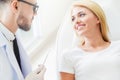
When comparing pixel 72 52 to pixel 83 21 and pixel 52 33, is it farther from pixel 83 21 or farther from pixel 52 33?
pixel 52 33

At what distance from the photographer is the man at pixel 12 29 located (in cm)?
97

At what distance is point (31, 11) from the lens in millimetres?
1060

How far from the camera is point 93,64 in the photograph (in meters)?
1.10

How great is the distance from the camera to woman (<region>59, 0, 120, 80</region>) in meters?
1.10

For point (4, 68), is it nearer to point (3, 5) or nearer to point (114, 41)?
point (3, 5)

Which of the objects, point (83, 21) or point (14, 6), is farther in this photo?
point (83, 21)

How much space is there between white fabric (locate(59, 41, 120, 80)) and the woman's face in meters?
0.10

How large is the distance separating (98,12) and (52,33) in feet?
1.09

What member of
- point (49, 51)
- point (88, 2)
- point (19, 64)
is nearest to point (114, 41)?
point (88, 2)

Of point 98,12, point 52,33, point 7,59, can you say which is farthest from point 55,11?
point 7,59

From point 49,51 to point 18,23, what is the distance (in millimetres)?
363

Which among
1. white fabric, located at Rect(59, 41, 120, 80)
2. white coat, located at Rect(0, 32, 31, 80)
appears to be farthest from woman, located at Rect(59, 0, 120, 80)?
white coat, located at Rect(0, 32, 31, 80)

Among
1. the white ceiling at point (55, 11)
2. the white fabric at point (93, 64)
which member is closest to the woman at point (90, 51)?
the white fabric at point (93, 64)

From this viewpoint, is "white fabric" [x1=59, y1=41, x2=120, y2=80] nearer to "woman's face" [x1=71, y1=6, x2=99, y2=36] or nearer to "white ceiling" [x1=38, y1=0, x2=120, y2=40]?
"woman's face" [x1=71, y1=6, x2=99, y2=36]
